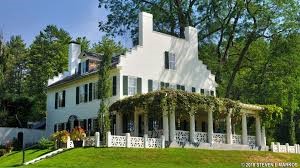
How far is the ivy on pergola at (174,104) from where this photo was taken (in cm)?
3384

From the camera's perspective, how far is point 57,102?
148 feet

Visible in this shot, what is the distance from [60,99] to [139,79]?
924cm

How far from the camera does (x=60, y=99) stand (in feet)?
147

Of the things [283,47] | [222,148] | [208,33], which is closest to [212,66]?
[208,33]

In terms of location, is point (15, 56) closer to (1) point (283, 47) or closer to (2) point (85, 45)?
(2) point (85, 45)

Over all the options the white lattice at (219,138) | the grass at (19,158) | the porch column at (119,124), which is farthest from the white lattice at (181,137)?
the grass at (19,158)

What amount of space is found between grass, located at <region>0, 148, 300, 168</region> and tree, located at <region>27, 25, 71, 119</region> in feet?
90.0

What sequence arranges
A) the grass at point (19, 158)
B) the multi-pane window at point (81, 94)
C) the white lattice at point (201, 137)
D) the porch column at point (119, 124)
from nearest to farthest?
1. the grass at point (19, 158)
2. the white lattice at point (201, 137)
3. the porch column at point (119, 124)
4. the multi-pane window at point (81, 94)

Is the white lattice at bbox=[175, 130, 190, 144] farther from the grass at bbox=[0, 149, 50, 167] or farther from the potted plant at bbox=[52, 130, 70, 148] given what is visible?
the grass at bbox=[0, 149, 50, 167]

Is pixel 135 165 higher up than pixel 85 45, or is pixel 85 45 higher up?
pixel 85 45

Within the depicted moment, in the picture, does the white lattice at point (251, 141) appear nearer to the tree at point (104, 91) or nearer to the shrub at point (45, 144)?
the tree at point (104, 91)

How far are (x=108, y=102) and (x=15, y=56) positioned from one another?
122 ft

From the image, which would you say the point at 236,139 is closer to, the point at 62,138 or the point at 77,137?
the point at 77,137

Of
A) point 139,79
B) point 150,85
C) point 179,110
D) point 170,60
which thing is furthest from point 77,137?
point 170,60
